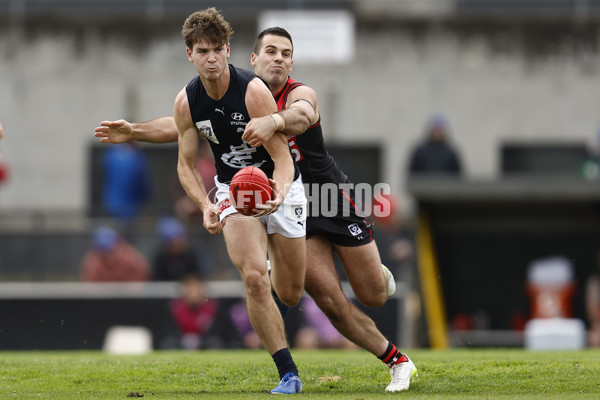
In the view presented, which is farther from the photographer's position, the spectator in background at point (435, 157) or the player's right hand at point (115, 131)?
the spectator in background at point (435, 157)

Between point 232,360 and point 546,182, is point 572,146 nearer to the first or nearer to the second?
point 546,182

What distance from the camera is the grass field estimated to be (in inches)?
312

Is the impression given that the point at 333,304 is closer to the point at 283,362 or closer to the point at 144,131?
the point at 283,362

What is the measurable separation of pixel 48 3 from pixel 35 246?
24.6 feet

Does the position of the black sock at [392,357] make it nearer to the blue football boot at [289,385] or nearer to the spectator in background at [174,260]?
the blue football boot at [289,385]

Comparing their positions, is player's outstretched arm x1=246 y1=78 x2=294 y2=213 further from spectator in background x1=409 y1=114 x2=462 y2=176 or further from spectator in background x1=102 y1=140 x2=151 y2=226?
spectator in background x1=102 y1=140 x2=151 y2=226

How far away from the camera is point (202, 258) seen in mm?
16375

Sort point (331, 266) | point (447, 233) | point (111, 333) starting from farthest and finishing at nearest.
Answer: point (447, 233)
point (111, 333)
point (331, 266)

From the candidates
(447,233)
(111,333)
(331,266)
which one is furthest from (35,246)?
(331,266)

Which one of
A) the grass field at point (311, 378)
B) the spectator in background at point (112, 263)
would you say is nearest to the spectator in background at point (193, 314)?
the spectator in background at point (112, 263)

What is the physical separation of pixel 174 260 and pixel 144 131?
7.58 metres

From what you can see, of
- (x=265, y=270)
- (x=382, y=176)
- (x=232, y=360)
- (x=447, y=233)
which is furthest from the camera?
(x=382, y=176)

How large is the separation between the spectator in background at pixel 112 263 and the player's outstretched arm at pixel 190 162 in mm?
8051

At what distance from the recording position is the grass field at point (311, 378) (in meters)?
7.91
